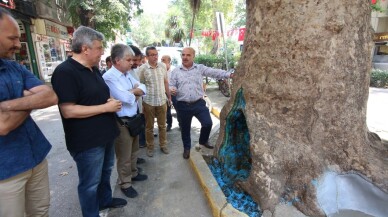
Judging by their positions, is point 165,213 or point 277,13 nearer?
point 277,13

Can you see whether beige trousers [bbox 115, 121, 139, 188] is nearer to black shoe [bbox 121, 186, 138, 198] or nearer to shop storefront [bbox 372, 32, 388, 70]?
black shoe [bbox 121, 186, 138, 198]

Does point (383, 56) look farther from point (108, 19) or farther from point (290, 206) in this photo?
point (290, 206)

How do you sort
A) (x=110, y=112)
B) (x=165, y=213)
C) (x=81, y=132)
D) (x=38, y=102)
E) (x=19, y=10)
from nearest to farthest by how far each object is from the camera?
(x=38, y=102) → (x=81, y=132) → (x=110, y=112) → (x=165, y=213) → (x=19, y=10)

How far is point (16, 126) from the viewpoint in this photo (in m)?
1.74

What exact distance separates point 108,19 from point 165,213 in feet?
34.7

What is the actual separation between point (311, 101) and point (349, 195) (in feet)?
3.36

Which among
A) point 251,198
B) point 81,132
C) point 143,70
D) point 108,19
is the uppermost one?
point 108,19

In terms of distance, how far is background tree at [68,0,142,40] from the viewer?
10.5 meters

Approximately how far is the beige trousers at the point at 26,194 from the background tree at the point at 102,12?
9.69 metres

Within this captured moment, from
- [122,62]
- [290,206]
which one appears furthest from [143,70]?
[290,206]

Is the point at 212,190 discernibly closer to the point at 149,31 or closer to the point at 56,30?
the point at 56,30

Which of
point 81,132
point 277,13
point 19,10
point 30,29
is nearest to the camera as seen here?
point 81,132

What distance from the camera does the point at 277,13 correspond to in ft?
9.18

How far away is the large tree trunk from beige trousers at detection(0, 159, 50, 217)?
79.6 inches
